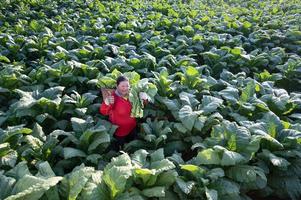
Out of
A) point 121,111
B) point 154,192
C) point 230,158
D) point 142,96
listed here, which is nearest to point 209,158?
point 230,158

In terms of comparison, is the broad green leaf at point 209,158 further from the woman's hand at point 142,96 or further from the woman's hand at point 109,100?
the woman's hand at point 109,100

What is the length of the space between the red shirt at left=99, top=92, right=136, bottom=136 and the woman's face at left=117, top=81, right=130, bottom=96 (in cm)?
10

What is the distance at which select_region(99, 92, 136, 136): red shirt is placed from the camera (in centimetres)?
516

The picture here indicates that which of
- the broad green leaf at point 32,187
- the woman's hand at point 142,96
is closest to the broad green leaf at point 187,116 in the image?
the woman's hand at point 142,96

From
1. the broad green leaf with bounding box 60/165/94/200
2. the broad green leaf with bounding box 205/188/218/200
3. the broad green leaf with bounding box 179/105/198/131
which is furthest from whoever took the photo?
A: the broad green leaf with bounding box 179/105/198/131

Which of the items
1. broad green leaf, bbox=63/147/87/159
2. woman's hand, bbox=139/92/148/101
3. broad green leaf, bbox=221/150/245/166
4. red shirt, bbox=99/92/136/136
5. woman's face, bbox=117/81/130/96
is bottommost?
broad green leaf, bbox=63/147/87/159

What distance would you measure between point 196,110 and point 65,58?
12.0 ft

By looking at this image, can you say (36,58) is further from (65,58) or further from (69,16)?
(69,16)

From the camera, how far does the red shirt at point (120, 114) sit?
516 centimetres

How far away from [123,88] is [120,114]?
445mm

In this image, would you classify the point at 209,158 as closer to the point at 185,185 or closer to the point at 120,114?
the point at 185,185

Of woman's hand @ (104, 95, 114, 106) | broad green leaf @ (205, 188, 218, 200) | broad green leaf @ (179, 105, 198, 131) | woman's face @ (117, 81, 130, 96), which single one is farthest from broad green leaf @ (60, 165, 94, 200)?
broad green leaf @ (179, 105, 198, 131)

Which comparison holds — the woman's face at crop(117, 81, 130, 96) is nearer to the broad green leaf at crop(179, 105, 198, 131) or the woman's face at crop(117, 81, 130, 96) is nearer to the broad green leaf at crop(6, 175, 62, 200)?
the broad green leaf at crop(179, 105, 198, 131)

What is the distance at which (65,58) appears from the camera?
7758 millimetres
